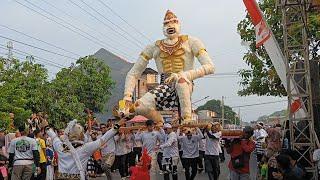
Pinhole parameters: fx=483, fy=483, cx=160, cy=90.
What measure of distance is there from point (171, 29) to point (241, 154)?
3381 mm

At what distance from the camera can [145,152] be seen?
9273 mm

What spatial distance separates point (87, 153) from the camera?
572cm

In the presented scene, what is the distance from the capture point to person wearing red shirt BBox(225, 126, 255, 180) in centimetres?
803

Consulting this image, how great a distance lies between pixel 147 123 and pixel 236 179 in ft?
9.24

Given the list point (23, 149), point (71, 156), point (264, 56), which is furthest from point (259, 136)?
point (71, 156)

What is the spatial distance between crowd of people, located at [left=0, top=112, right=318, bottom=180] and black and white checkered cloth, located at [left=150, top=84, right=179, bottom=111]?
499 mm

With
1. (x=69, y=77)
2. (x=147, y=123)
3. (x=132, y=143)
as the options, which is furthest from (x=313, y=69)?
(x=69, y=77)

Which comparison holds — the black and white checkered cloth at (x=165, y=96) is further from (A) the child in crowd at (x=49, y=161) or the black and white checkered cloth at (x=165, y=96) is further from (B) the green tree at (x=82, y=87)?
(B) the green tree at (x=82, y=87)

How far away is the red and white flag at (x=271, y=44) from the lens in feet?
32.3

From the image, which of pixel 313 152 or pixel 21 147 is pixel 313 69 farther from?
pixel 21 147

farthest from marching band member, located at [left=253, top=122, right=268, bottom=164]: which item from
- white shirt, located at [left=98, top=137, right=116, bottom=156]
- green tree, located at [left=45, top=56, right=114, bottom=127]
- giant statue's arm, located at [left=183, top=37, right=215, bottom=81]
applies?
green tree, located at [left=45, top=56, right=114, bottom=127]

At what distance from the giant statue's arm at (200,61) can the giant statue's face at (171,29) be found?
0.36m

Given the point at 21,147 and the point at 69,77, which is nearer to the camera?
the point at 21,147

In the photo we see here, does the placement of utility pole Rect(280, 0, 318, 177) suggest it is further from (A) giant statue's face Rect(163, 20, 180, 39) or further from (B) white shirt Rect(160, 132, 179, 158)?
(B) white shirt Rect(160, 132, 179, 158)
